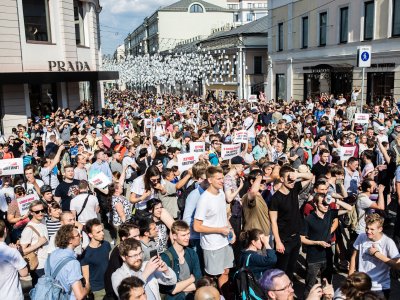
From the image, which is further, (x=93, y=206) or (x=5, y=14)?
(x=5, y=14)

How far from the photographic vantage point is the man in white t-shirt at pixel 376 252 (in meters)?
4.81

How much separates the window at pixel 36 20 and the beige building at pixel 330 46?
54.1 ft

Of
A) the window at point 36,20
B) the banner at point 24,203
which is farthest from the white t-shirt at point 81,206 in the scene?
the window at point 36,20

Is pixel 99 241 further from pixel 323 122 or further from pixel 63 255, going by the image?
pixel 323 122

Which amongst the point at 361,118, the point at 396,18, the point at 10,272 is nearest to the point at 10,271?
the point at 10,272

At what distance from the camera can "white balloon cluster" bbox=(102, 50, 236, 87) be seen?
38013 millimetres

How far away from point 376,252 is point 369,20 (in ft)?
72.8

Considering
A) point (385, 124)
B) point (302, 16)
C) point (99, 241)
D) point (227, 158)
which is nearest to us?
point (99, 241)

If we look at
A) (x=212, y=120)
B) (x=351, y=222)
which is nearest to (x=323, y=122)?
(x=212, y=120)

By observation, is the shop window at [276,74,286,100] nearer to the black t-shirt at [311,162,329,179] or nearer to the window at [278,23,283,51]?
the window at [278,23,283,51]

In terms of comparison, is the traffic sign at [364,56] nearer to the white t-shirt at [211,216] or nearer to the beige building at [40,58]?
the white t-shirt at [211,216]

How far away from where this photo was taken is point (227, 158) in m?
9.35

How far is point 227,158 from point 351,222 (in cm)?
343

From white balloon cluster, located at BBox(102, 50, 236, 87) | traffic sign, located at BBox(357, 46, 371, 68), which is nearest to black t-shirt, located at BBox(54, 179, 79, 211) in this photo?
traffic sign, located at BBox(357, 46, 371, 68)
